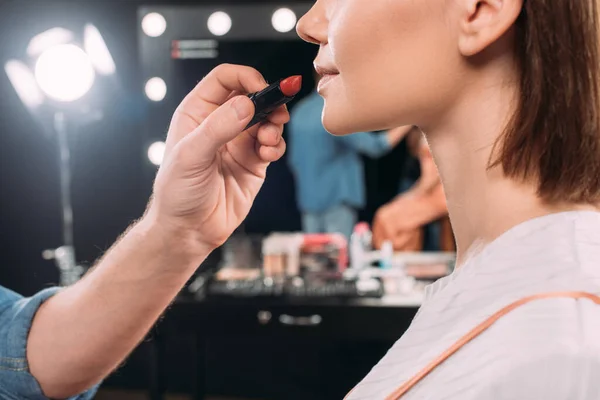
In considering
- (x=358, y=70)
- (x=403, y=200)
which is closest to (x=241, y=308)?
(x=403, y=200)

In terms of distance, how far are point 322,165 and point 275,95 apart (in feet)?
6.49

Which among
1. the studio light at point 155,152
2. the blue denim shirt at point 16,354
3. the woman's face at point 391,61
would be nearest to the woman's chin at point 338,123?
the woman's face at point 391,61

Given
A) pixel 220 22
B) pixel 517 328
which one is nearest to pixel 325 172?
pixel 220 22

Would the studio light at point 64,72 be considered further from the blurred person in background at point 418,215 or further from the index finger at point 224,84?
the index finger at point 224,84

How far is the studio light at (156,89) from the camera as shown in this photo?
2.86 m

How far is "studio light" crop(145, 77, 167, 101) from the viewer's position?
2861 millimetres

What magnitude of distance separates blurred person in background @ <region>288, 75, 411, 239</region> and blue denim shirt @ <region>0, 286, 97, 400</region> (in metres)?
1.84

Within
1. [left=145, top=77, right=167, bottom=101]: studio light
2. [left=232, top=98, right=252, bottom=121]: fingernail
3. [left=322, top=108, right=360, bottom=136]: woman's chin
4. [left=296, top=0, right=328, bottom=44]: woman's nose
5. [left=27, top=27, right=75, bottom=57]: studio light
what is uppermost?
[left=27, top=27, right=75, bottom=57]: studio light

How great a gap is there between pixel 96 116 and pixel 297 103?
90 centimetres

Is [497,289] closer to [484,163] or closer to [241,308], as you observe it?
[484,163]

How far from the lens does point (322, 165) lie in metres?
2.71

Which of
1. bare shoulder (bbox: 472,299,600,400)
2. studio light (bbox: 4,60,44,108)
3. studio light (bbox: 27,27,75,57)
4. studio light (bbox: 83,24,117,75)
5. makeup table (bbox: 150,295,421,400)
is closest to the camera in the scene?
bare shoulder (bbox: 472,299,600,400)

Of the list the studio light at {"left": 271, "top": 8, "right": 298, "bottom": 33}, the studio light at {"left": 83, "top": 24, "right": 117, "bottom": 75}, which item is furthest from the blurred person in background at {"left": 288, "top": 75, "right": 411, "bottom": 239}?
the studio light at {"left": 83, "top": 24, "right": 117, "bottom": 75}

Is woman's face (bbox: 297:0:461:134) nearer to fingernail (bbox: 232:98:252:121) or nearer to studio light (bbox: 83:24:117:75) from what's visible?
fingernail (bbox: 232:98:252:121)
